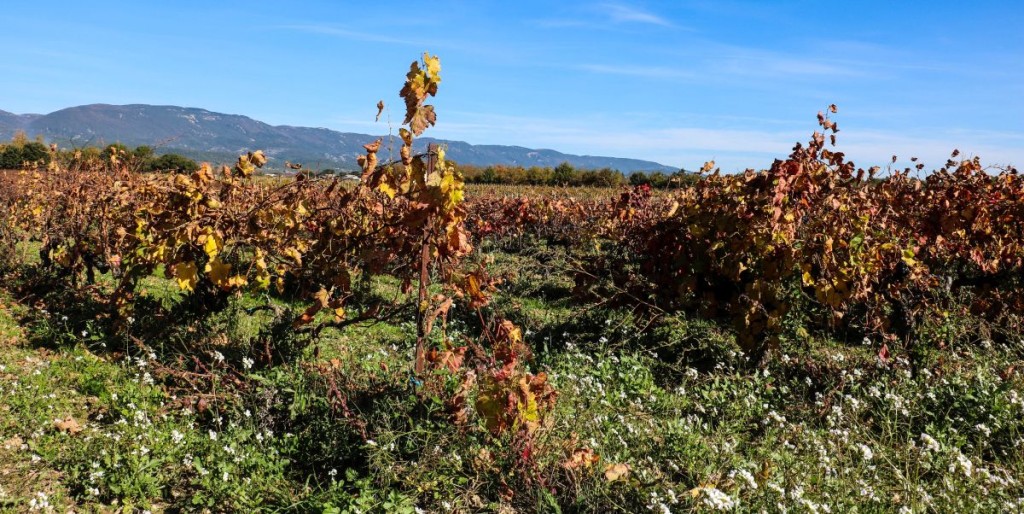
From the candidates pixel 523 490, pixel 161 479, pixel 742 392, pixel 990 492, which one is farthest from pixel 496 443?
pixel 990 492

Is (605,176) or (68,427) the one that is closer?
(68,427)

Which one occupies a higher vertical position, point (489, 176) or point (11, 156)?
point (489, 176)

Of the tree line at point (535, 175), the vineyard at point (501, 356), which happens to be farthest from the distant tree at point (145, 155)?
the tree line at point (535, 175)

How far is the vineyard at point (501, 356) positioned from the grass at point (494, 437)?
21mm

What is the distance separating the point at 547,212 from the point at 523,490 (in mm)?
11817

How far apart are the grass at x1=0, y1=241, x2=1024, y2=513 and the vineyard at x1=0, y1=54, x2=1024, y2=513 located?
0.02 m

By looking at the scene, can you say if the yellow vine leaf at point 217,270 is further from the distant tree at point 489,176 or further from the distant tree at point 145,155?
the distant tree at point 489,176

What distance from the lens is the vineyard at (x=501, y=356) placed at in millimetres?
3428

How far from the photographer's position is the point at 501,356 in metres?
3.80

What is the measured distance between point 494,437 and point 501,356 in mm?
463

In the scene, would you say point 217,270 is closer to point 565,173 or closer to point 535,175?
point 565,173

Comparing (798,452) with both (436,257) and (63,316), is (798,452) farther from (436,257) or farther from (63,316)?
(63,316)

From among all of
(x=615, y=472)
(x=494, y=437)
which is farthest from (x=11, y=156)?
(x=615, y=472)

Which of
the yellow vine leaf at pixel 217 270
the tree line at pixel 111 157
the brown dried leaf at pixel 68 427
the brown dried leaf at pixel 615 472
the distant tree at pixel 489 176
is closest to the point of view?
the brown dried leaf at pixel 615 472
